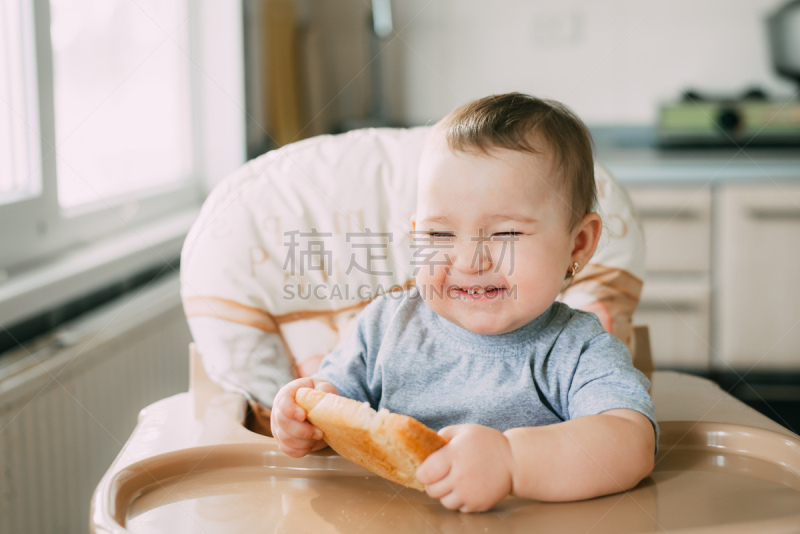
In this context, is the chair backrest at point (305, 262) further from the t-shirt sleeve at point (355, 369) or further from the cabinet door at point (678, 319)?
the cabinet door at point (678, 319)

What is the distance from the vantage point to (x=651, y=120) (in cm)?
261

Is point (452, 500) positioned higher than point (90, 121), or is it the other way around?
point (90, 121)

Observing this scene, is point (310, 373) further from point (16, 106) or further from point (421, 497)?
point (16, 106)

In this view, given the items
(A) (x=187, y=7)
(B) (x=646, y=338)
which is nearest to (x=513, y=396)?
(B) (x=646, y=338)

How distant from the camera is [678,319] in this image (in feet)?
7.23

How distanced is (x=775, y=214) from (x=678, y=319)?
1.29ft

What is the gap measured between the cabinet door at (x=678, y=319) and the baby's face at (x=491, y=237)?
1.54m

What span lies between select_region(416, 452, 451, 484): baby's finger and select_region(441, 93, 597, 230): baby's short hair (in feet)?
0.93

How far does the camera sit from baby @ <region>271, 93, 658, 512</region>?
0.63m

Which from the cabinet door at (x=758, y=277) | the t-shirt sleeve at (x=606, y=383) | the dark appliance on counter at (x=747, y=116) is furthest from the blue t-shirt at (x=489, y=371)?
the dark appliance on counter at (x=747, y=116)

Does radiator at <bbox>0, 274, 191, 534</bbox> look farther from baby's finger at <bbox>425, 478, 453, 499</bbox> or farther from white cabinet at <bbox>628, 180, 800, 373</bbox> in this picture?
white cabinet at <bbox>628, 180, 800, 373</bbox>

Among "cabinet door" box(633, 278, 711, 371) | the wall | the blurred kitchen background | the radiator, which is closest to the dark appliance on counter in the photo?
the blurred kitchen background

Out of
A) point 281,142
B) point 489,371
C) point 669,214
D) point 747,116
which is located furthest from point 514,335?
point 747,116

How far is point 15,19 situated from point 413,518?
1.10 m
